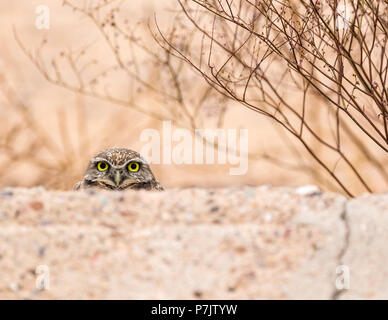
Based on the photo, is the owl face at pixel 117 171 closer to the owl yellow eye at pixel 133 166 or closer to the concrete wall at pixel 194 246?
the owl yellow eye at pixel 133 166

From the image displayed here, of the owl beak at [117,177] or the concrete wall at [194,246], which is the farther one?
the owl beak at [117,177]

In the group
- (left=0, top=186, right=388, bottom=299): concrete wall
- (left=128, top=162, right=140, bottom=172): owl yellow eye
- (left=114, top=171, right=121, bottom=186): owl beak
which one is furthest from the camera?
(left=128, top=162, right=140, bottom=172): owl yellow eye

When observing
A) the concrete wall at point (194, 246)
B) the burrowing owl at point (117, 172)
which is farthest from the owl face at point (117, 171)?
the concrete wall at point (194, 246)

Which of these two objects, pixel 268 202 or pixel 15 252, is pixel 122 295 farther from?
pixel 268 202

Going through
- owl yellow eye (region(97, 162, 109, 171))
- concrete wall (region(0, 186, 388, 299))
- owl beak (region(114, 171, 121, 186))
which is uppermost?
owl yellow eye (region(97, 162, 109, 171))

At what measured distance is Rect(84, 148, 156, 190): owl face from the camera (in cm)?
627

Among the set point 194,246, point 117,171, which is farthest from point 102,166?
point 194,246

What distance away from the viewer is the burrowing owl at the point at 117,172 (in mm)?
6270

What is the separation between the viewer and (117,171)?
20.5 ft

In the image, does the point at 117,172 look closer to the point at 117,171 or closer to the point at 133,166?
the point at 117,171

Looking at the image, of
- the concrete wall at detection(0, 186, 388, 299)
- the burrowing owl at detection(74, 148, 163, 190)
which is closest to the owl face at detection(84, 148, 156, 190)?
the burrowing owl at detection(74, 148, 163, 190)

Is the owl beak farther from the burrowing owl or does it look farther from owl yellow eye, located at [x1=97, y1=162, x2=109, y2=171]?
owl yellow eye, located at [x1=97, y1=162, x2=109, y2=171]

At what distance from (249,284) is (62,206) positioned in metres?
1.11

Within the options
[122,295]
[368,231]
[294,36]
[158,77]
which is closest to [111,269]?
[122,295]
